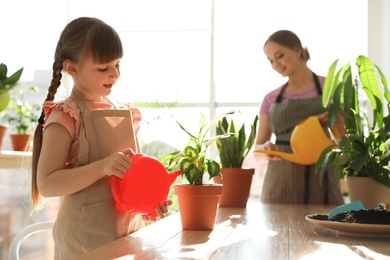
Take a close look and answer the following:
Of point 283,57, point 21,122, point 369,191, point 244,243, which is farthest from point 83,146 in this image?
point 21,122

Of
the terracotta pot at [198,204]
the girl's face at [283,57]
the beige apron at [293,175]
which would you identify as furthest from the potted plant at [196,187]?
the girl's face at [283,57]

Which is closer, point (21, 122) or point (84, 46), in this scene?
A: point (84, 46)

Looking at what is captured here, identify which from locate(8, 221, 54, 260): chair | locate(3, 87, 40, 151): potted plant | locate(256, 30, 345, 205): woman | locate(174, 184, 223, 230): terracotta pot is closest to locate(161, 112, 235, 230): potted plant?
locate(174, 184, 223, 230): terracotta pot

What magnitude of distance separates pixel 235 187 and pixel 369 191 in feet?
1.60

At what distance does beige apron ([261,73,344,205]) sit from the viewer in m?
2.85

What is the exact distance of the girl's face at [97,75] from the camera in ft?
5.30

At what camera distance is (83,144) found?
159cm

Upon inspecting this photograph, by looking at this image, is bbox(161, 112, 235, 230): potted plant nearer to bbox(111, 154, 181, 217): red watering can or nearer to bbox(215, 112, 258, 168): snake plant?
bbox(111, 154, 181, 217): red watering can

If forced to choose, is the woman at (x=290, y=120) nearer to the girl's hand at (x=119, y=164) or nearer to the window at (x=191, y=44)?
the girl's hand at (x=119, y=164)

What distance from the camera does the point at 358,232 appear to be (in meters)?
1.47

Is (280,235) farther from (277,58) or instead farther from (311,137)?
(277,58)

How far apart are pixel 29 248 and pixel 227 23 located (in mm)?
2233

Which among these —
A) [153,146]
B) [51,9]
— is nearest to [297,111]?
[153,146]

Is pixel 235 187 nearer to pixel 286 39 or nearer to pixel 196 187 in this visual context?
pixel 196 187
